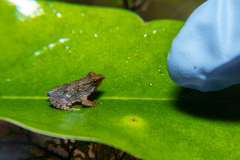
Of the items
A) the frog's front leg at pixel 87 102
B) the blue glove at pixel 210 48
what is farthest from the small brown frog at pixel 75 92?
the blue glove at pixel 210 48

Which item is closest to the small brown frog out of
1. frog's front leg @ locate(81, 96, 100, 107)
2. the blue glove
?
frog's front leg @ locate(81, 96, 100, 107)

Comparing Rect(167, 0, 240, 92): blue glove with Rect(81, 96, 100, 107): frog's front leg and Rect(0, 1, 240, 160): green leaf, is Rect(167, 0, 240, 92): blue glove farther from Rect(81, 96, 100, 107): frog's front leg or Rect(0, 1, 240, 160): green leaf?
Rect(81, 96, 100, 107): frog's front leg

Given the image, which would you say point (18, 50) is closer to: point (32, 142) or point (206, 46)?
point (32, 142)

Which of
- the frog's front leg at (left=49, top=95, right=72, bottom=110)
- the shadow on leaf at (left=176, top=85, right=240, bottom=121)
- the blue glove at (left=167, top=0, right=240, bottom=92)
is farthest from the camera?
the frog's front leg at (left=49, top=95, right=72, bottom=110)

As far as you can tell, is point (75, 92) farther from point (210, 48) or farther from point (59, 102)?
point (210, 48)

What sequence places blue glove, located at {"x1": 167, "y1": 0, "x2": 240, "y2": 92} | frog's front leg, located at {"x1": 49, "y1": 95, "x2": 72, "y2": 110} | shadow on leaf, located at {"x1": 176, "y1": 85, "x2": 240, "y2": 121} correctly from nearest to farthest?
blue glove, located at {"x1": 167, "y1": 0, "x2": 240, "y2": 92} < shadow on leaf, located at {"x1": 176, "y1": 85, "x2": 240, "y2": 121} < frog's front leg, located at {"x1": 49, "y1": 95, "x2": 72, "y2": 110}

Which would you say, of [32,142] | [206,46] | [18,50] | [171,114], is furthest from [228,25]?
[18,50]

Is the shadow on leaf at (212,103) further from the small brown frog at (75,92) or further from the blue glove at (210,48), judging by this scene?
the small brown frog at (75,92)
